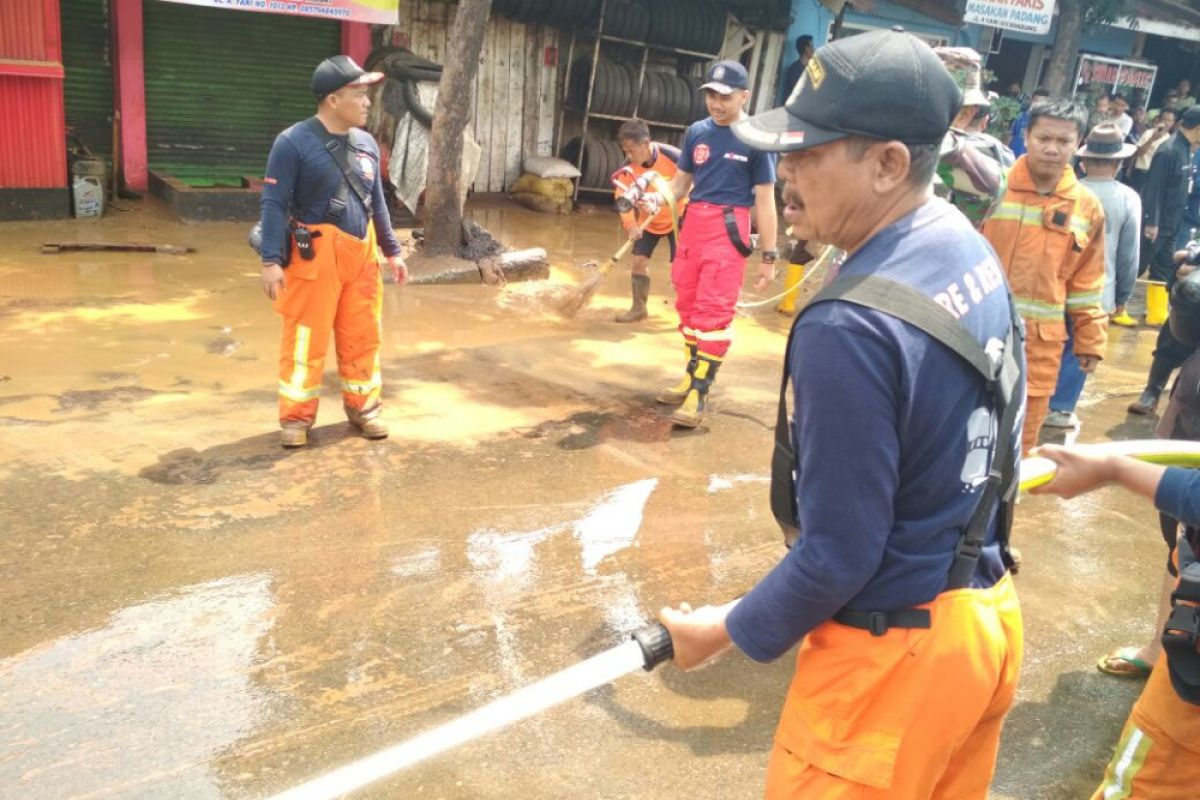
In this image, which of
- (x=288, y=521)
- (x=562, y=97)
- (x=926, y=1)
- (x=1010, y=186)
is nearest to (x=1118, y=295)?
(x=1010, y=186)

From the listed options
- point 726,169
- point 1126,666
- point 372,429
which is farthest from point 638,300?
point 1126,666

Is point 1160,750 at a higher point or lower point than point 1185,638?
lower

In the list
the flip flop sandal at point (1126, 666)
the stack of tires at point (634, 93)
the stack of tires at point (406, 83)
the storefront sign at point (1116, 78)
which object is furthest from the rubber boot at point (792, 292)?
the storefront sign at point (1116, 78)

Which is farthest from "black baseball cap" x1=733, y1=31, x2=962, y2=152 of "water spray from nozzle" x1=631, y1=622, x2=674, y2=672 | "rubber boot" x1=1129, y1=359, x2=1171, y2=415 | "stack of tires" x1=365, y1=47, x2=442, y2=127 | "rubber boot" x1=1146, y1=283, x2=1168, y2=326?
"stack of tires" x1=365, y1=47, x2=442, y2=127

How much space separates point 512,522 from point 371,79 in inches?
93.1

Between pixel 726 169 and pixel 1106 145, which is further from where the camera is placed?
pixel 1106 145

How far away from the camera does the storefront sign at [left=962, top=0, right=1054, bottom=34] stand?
50.5 ft

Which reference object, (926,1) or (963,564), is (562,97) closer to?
(926,1)

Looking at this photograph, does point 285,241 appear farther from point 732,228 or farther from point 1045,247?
point 1045,247

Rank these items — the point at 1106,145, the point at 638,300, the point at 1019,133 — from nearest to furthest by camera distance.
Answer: the point at 1106,145 → the point at 638,300 → the point at 1019,133

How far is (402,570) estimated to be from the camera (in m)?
3.99

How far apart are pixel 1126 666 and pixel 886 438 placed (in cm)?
273

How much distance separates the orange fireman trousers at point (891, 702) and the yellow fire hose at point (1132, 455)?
1.98 ft

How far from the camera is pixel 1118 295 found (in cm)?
606
